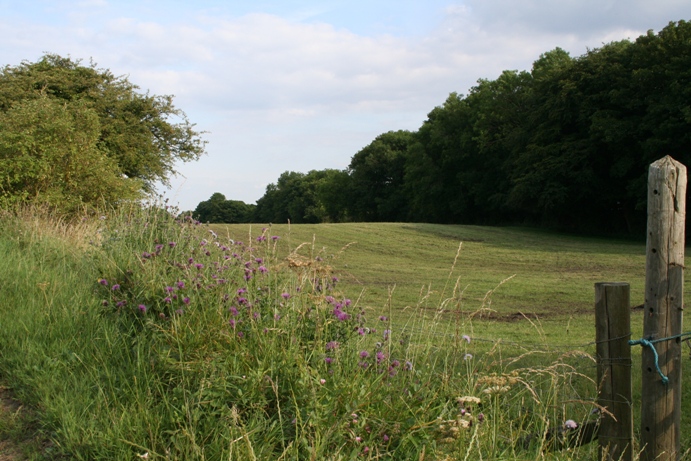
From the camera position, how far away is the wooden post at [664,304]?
418 cm

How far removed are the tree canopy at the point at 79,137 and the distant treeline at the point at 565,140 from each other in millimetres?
22385

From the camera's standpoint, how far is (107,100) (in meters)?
37.6

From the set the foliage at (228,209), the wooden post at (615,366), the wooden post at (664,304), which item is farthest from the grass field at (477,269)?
the foliage at (228,209)

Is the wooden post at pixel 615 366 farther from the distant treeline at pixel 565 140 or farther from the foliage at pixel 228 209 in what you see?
the foliage at pixel 228 209

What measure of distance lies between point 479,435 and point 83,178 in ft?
49.2

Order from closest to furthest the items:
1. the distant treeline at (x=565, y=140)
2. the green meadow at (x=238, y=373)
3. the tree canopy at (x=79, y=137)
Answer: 1. the green meadow at (x=238, y=373)
2. the tree canopy at (x=79, y=137)
3. the distant treeline at (x=565, y=140)

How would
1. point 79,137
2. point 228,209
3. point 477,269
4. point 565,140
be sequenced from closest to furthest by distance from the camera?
1. point 79,137
2. point 477,269
3. point 565,140
4. point 228,209

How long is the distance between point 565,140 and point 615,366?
40.4 metres

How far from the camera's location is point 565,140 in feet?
138

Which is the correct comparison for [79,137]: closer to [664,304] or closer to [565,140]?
[664,304]

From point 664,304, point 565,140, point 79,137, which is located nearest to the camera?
point 664,304

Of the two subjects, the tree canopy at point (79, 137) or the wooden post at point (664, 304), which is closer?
the wooden post at point (664, 304)

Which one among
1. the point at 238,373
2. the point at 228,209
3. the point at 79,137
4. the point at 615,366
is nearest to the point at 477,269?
the point at 79,137

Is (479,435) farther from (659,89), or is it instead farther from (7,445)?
(659,89)
